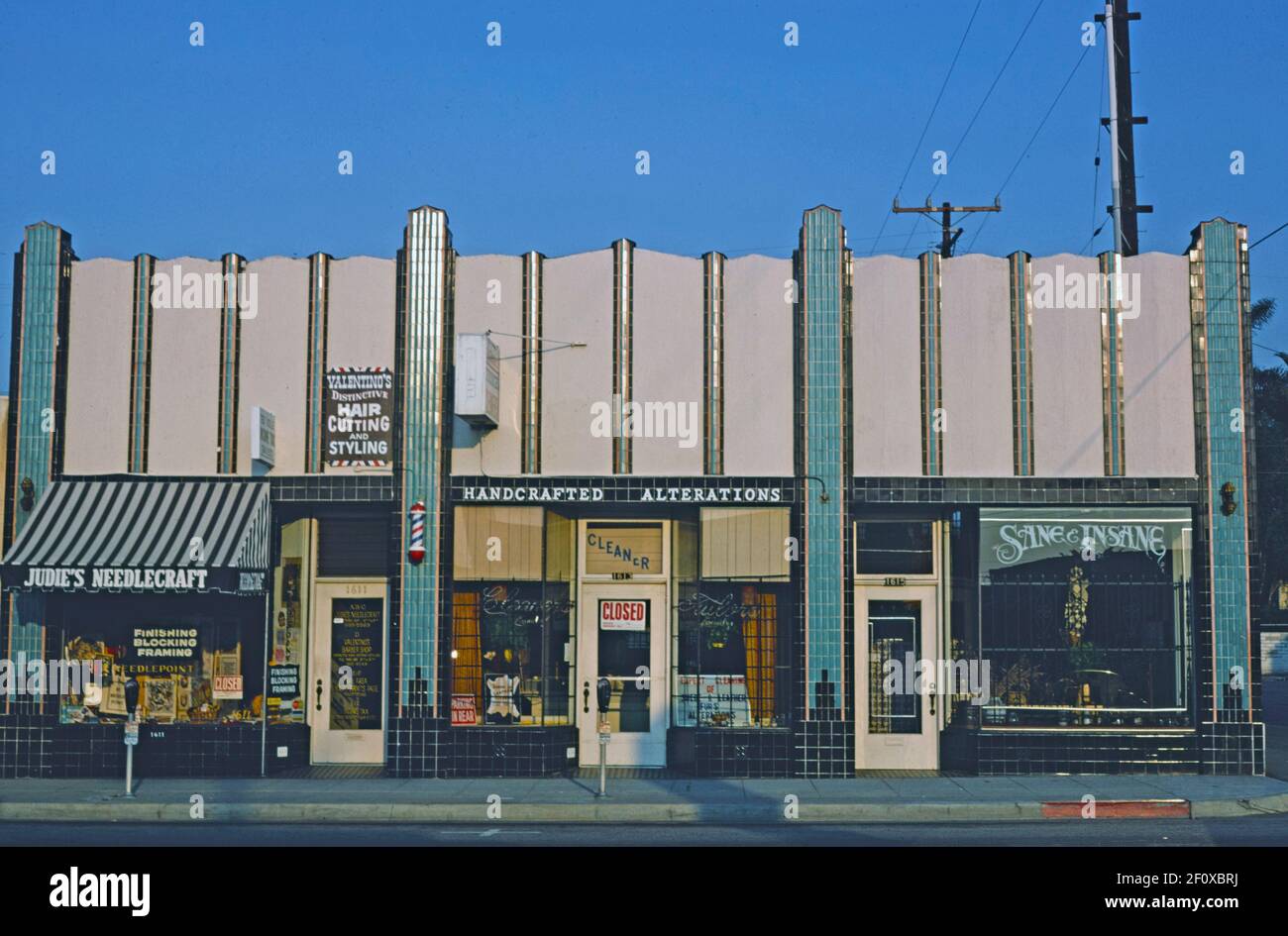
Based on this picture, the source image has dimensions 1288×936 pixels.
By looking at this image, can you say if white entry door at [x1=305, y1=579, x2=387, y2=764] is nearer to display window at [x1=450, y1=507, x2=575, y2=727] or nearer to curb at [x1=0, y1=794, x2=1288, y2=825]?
display window at [x1=450, y1=507, x2=575, y2=727]

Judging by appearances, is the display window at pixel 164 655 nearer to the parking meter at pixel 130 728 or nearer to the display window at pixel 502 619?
the parking meter at pixel 130 728

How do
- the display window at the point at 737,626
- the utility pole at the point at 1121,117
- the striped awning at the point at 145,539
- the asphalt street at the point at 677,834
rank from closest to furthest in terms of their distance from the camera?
the asphalt street at the point at 677,834, the striped awning at the point at 145,539, the display window at the point at 737,626, the utility pole at the point at 1121,117

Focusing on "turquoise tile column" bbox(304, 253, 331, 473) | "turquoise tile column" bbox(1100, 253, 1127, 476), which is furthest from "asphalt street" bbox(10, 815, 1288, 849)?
"turquoise tile column" bbox(304, 253, 331, 473)

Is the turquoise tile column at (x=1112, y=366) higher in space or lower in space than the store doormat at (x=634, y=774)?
higher

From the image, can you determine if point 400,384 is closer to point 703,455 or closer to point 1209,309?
point 703,455

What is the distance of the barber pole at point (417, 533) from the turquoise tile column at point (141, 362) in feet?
Result: 13.4

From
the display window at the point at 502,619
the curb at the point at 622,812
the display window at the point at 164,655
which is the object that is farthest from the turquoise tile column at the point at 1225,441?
the display window at the point at 164,655

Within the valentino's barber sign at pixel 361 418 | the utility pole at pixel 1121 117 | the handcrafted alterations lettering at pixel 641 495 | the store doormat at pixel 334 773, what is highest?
the utility pole at pixel 1121 117

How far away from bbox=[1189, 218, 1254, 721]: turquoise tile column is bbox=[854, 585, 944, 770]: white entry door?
3.81 metres

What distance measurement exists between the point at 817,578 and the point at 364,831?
7.20 metres

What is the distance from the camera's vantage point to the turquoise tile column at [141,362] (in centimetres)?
1956

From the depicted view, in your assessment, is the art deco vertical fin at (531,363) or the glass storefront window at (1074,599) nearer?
the glass storefront window at (1074,599)

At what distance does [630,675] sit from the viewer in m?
19.8

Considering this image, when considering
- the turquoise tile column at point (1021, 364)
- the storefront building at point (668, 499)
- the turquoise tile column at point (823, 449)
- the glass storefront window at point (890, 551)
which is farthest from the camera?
the glass storefront window at point (890, 551)
